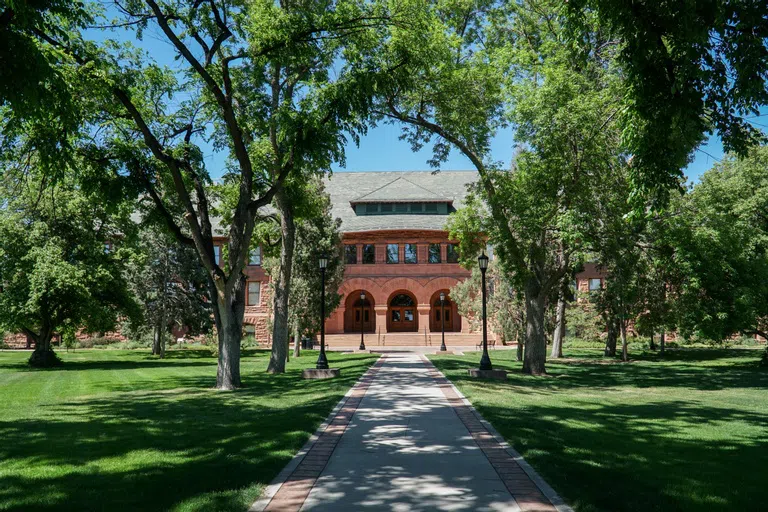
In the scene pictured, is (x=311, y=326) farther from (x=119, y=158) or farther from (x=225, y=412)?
(x=225, y=412)

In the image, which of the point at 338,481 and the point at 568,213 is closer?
the point at 338,481

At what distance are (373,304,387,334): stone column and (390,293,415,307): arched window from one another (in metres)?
3.73

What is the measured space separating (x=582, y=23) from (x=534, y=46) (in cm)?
1348

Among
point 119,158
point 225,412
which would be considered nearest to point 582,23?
point 225,412

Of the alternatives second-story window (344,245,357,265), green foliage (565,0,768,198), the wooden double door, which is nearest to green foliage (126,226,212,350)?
second-story window (344,245,357,265)

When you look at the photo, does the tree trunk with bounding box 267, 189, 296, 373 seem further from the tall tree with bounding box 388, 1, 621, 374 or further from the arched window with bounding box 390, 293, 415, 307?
the arched window with bounding box 390, 293, 415, 307

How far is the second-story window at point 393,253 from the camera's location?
44781 mm

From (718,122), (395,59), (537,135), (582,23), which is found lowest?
(718,122)

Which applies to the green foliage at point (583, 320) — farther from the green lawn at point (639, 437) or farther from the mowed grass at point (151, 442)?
the mowed grass at point (151, 442)

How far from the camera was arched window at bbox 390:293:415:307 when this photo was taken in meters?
47.9

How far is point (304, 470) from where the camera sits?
21.0ft

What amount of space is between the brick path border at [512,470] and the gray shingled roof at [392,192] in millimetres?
34398

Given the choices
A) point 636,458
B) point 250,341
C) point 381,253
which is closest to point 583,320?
point 381,253

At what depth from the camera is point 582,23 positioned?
773 cm
